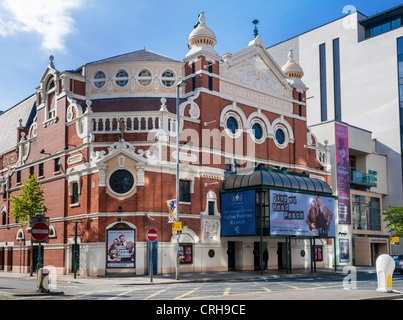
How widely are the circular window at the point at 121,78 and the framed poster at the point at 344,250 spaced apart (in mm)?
27162

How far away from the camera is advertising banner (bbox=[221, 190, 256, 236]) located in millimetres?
35747

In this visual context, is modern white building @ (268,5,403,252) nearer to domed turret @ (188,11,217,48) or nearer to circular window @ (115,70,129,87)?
domed turret @ (188,11,217,48)

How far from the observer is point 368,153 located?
187 feet

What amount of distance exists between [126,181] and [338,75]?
4245 cm

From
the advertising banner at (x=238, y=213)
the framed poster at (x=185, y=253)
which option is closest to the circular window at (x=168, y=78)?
the advertising banner at (x=238, y=213)

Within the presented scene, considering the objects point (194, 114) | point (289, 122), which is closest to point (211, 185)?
point (194, 114)

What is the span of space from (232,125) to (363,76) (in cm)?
3106

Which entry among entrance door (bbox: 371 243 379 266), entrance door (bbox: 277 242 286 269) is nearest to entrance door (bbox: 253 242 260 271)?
entrance door (bbox: 277 242 286 269)

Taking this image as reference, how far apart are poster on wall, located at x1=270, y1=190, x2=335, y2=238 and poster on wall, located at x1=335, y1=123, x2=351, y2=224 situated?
33.8 ft

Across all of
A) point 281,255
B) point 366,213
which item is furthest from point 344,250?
point 281,255

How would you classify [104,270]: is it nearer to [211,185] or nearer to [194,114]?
[211,185]

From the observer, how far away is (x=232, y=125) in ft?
133

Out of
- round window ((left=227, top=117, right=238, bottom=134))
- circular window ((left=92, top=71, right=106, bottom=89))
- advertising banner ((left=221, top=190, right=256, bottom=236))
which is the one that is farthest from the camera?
round window ((left=227, top=117, right=238, bottom=134))

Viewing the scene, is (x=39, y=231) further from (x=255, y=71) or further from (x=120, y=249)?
(x=255, y=71)
